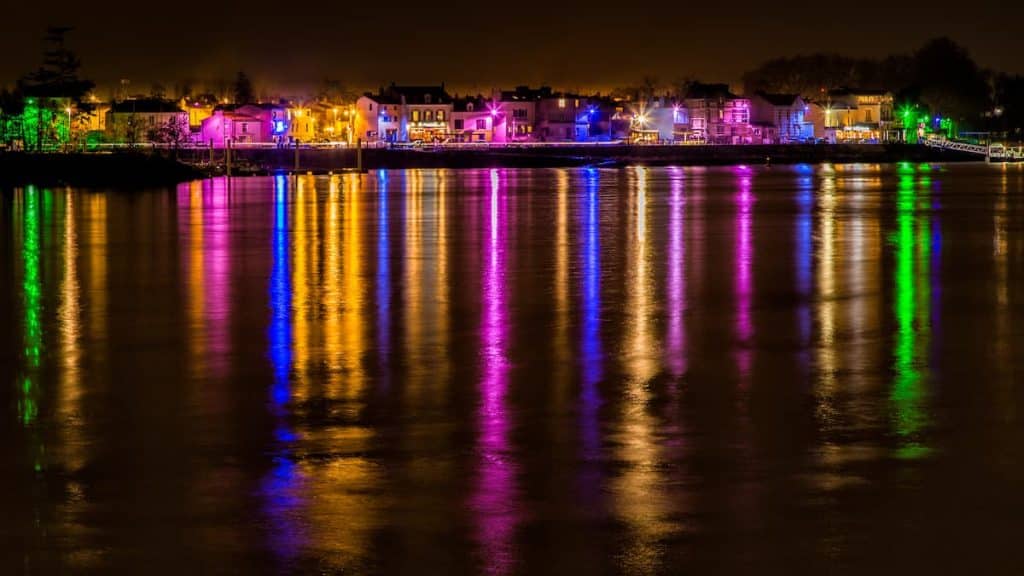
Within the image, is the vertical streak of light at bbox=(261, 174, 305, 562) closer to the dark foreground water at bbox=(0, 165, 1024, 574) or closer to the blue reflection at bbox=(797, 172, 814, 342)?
the dark foreground water at bbox=(0, 165, 1024, 574)

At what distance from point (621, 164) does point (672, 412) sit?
108m

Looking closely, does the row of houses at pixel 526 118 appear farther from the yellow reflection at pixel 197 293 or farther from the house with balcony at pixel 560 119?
the yellow reflection at pixel 197 293

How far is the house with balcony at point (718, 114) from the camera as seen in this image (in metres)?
158

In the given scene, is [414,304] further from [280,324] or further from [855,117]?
[855,117]

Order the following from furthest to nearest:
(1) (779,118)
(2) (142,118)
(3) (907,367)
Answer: (1) (779,118)
(2) (142,118)
(3) (907,367)

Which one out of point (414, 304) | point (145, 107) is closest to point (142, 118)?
point (145, 107)

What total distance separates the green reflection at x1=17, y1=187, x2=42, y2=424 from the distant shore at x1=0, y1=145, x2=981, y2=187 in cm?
3657

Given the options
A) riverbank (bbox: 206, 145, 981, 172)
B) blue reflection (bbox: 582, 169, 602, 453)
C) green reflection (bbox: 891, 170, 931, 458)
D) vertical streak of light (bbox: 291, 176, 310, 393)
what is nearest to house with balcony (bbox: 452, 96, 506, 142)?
riverbank (bbox: 206, 145, 981, 172)

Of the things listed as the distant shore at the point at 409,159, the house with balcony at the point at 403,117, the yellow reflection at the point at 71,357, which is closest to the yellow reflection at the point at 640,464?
the yellow reflection at the point at 71,357

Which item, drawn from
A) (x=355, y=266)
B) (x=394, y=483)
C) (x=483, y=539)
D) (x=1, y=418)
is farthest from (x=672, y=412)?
(x=355, y=266)

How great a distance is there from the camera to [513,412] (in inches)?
513

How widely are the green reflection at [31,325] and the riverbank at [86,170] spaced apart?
1331 inches

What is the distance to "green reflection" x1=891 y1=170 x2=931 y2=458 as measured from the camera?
12.2 meters

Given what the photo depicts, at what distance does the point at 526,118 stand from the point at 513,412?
14548cm
